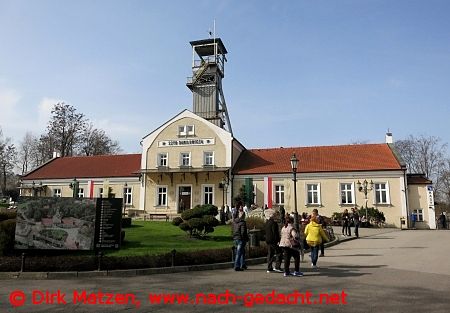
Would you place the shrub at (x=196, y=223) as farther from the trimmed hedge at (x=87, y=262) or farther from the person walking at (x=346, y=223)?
the person walking at (x=346, y=223)

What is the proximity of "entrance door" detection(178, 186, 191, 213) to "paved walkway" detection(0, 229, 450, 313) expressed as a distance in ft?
82.2

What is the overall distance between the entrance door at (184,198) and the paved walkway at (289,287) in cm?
2506

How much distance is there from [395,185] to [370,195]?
2.25 meters

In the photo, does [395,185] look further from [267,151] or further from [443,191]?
[443,191]

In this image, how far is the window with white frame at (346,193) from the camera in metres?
34.7

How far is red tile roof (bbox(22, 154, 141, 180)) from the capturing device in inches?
1674

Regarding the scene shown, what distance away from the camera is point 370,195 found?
A: 34.1 meters

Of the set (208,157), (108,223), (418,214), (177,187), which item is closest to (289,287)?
(108,223)

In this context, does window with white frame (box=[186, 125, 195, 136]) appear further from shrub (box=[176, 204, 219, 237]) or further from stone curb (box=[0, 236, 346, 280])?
stone curb (box=[0, 236, 346, 280])

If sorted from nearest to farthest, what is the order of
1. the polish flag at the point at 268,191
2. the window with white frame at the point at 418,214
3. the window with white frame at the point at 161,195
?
the window with white frame at the point at 418,214 → the polish flag at the point at 268,191 → the window with white frame at the point at 161,195

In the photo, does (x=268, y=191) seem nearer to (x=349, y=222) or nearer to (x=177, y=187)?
(x=177, y=187)

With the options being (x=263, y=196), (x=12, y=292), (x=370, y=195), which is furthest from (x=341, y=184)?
(x=12, y=292)

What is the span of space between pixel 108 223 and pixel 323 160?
2753cm

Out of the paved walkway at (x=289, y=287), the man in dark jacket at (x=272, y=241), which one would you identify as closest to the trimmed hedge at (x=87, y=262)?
the paved walkway at (x=289, y=287)
